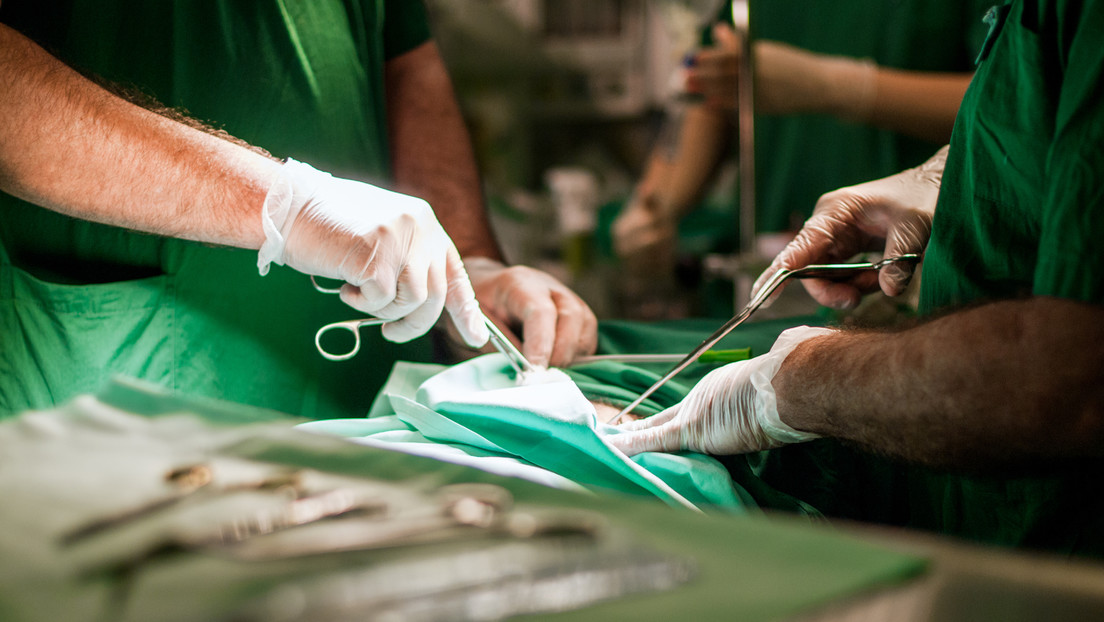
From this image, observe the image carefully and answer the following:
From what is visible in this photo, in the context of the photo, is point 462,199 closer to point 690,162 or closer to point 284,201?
point 284,201

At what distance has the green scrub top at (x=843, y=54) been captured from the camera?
1.48 meters

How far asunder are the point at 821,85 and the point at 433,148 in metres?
0.98

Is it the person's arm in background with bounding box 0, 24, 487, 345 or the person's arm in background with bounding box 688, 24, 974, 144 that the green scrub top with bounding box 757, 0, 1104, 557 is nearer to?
the person's arm in background with bounding box 0, 24, 487, 345

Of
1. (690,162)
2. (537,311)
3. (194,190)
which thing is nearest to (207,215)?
(194,190)

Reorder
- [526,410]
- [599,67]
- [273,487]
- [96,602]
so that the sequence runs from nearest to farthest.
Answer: [96,602] → [273,487] → [526,410] → [599,67]

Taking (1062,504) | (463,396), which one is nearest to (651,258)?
(463,396)

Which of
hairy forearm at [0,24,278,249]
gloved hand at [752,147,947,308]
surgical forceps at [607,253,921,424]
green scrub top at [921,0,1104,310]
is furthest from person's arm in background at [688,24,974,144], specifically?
hairy forearm at [0,24,278,249]

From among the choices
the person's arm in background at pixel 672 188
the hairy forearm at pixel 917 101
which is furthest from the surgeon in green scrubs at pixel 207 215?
the person's arm in background at pixel 672 188

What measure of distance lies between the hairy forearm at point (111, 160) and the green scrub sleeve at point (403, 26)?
387mm

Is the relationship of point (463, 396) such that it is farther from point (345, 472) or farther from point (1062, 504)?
point (1062, 504)

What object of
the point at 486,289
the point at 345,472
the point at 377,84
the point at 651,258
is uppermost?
the point at 377,84

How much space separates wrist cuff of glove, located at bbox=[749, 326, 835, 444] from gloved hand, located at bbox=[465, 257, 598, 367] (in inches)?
13.0

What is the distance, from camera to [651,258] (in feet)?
6.95

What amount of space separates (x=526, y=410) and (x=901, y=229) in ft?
1.82
